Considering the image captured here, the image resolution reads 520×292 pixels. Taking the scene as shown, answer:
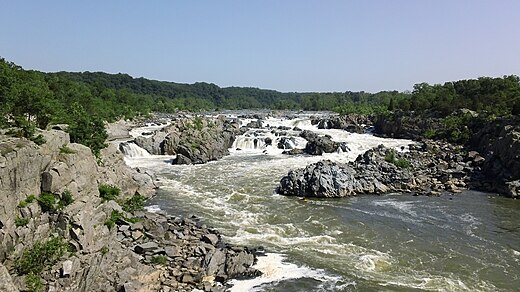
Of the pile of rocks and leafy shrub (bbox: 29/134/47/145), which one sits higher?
leafy shrub (bbox: 29/134/47/145)

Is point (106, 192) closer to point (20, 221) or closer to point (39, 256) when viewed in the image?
point (20, 221)

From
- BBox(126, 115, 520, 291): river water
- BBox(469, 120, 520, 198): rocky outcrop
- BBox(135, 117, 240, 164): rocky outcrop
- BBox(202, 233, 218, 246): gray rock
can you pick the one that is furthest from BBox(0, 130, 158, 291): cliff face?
BBox(469, 120, 520, 198): rocky outcrop

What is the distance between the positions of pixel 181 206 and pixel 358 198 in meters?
13.9

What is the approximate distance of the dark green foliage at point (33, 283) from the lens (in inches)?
549

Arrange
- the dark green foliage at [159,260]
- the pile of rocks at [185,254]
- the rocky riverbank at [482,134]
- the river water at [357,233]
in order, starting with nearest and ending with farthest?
1. the pile of rocks at [185,254]
2. the dark green foliage at [159,260]
3. the river water at [357,233]
4. the rocky riverbank at [482,134]

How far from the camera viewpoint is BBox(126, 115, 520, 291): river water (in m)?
19.0

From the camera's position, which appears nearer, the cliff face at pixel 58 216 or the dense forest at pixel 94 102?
the cliff face at pixel 58 216

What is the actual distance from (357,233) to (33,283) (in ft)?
57.8

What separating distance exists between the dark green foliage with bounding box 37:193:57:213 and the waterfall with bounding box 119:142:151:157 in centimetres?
3440

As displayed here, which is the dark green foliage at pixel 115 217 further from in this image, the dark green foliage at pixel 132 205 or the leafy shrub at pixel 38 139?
the leafy shrub at pixel 38 139

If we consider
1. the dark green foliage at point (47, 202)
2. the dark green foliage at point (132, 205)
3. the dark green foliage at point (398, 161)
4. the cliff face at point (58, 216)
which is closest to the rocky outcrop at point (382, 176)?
the dark green foliage at point (398, 161)

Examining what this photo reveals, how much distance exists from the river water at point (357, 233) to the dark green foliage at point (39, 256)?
7.31m

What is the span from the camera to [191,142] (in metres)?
50.4

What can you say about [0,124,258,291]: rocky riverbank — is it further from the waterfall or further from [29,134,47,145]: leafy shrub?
the waterfall
